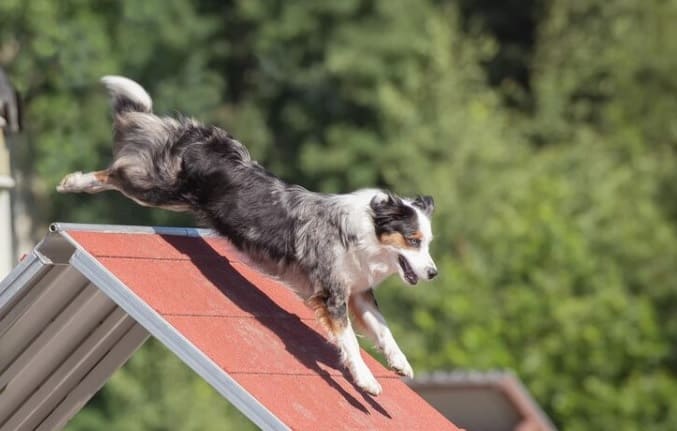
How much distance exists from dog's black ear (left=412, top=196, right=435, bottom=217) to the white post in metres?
3.97

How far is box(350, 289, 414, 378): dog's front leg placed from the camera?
8.78m

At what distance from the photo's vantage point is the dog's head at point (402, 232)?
845 centimetres

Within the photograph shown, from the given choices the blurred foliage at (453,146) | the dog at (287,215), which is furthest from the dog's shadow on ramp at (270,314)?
the blurred foliage at (453,146)

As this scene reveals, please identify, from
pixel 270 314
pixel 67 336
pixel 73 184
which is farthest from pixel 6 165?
pixel 270 314

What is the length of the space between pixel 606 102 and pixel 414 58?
461cm

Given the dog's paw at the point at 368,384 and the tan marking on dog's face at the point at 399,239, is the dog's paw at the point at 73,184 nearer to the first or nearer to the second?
the tan marking on dog's face at the point at 399,239

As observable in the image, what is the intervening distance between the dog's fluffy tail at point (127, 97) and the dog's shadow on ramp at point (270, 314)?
72 centimetres

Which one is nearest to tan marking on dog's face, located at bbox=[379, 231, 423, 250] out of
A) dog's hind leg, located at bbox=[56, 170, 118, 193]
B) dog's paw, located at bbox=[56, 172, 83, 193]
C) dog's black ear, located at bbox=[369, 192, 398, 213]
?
dog's black ear, located at bbox=[369, 192, 398, 213]

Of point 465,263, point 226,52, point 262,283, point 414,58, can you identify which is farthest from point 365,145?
point 262,283

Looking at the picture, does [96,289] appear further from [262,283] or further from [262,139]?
[262,139]

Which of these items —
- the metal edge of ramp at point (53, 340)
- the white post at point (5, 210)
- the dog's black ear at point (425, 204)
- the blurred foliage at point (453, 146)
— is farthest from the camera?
the blurred foliage at point (453, 146)

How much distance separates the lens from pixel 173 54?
32938 mm

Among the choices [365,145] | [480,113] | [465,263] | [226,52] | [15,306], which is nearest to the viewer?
[15,306]

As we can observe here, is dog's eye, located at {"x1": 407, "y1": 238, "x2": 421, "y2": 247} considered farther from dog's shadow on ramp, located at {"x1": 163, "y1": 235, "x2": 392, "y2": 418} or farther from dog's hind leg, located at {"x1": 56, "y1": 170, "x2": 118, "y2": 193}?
dog's hind leg, located at {"x1": 56, "y1": 170, "x2": 118, "y2": 193}
